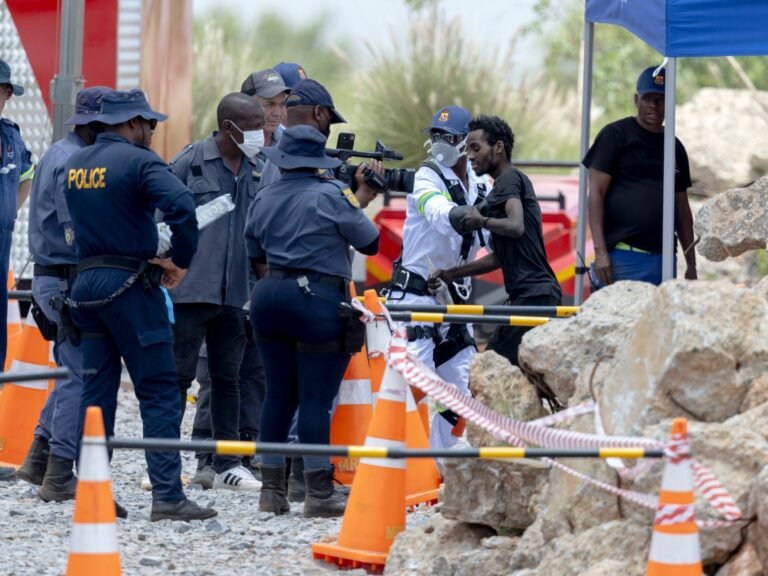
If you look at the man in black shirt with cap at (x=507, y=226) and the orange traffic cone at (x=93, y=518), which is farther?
the man in black shirt with cap at (x=507, y=226)

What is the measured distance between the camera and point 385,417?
21.6 feet

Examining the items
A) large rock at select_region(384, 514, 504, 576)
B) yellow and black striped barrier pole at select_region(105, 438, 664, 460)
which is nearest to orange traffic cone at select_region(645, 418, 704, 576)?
yellow and black striped barrier pole at select_region(105, 438, 664, 460)

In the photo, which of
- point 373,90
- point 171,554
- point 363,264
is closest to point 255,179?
point 171,554

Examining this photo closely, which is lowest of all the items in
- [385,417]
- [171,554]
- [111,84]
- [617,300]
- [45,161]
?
[171,554]

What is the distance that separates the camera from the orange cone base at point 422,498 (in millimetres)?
7539

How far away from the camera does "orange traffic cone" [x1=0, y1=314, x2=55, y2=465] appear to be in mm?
8578

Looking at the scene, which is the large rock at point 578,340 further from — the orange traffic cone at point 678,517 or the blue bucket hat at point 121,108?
the blue bucket hat at point 121,108

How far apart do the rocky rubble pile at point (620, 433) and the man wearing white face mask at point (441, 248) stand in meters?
1.71

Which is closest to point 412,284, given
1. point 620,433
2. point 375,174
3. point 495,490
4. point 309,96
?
point 375,174

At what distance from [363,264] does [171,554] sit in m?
6.87

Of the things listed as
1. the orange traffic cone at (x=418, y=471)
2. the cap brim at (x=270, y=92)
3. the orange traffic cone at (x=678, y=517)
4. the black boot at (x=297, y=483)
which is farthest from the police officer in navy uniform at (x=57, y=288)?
the orange traffic cone at (x=678, y=517)

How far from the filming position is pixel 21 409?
Result: 8609 millimetres

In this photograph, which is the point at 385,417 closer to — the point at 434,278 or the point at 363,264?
the point at 434,278

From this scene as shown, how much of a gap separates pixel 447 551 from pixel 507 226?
2080mm
